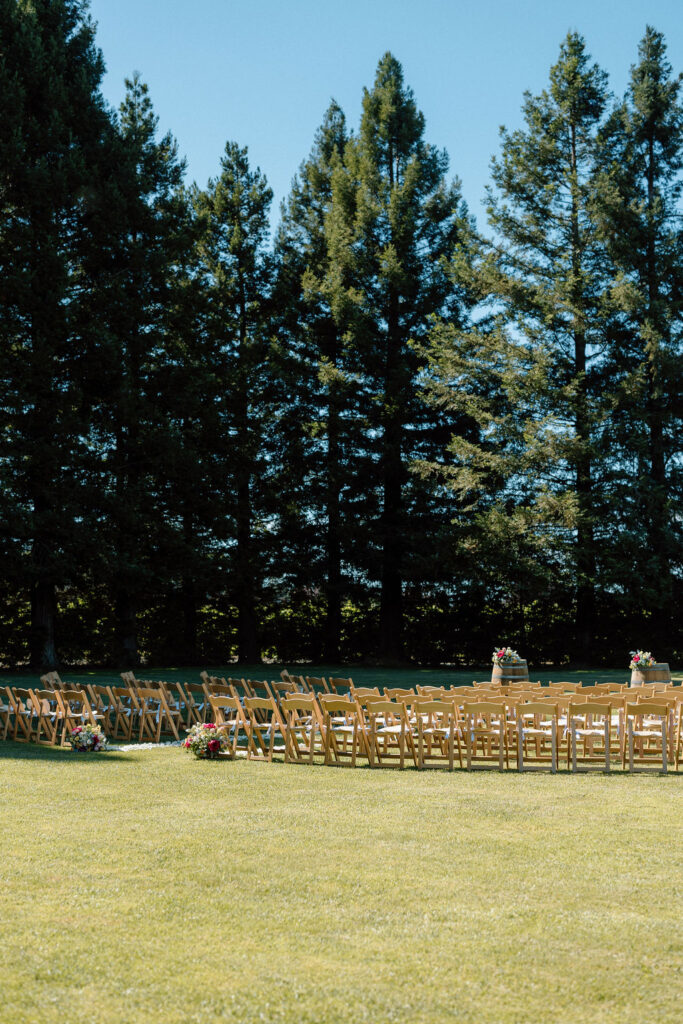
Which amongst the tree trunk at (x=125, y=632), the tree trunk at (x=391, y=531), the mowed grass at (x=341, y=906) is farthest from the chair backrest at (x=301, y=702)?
the tree trunk at (x=391, y=531)

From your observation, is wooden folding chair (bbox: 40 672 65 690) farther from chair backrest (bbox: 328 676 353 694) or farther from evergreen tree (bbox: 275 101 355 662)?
evergreen tree (bbox: 275 101 355 662)

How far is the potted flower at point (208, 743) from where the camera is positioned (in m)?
11.8

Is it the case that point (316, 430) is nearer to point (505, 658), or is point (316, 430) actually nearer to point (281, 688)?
point (281, 688)

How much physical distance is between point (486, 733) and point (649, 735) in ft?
6.89

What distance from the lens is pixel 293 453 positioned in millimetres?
34094

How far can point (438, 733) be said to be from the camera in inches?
500

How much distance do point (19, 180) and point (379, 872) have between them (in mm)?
26636

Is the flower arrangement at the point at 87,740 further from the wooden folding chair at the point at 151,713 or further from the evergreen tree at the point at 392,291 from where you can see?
the evergreen tree at the point at 392,291

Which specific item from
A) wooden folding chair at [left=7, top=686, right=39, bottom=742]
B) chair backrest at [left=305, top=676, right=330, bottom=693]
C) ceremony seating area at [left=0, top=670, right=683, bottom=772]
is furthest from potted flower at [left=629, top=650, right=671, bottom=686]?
wooden folding chair at [left=7, top=686, right=39, bottom=742]

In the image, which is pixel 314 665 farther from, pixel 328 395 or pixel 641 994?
pixel 641 994

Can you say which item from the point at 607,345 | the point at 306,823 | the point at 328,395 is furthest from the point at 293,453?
the point at 306,823

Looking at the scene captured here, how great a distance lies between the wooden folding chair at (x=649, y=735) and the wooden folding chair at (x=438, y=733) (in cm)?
208

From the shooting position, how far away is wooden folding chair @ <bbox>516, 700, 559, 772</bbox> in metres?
10.7

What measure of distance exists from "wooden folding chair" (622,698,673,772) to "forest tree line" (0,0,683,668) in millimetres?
16584
